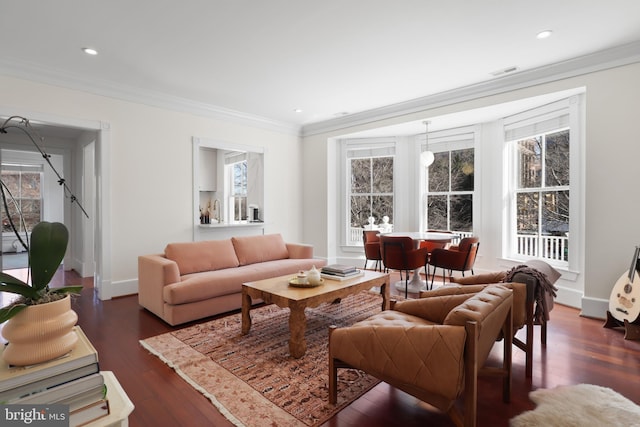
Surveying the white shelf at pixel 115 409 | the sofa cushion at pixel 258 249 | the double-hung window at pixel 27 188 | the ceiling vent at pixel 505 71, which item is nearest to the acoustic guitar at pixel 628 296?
the ceiling vent at pixel 505 71

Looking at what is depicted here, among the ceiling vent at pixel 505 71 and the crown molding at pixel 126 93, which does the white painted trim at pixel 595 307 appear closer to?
the ceiling vent at pixel 505 71

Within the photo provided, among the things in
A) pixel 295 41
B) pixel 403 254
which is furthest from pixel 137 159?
pixel 403 254

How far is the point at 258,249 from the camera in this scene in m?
4.77

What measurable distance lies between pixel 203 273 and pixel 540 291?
3384 mm

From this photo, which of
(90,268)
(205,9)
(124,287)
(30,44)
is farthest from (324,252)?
(30,44)

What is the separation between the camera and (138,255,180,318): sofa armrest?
345 cm

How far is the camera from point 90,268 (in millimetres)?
5762

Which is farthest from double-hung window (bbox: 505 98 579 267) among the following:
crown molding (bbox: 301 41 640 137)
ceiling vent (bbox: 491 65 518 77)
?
ceiling vent (bbox: 491 65 518 77)

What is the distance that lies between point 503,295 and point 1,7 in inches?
171

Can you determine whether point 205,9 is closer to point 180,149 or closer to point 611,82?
point 180,149

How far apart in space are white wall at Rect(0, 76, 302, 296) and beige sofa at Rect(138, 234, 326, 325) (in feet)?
2.88

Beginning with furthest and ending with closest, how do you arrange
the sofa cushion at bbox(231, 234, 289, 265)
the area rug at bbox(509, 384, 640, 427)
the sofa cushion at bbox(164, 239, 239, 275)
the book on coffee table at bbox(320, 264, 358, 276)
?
the sofa cushion at bbox(231, 234, 289, 265) < the sofa cushion at bbox(164, 239, 239, 275) < the book on coffee table at bbox(320, 264, 358, 276) < the area rug at bbox(509, 384, 640, 427)

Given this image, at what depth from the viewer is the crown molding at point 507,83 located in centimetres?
345

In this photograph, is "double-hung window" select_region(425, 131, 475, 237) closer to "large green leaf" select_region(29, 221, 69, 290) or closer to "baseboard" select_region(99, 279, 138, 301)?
"baseboard" select_region(99, 279, 138, 301)
